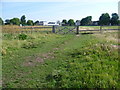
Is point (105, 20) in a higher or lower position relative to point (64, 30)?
Answer: higher

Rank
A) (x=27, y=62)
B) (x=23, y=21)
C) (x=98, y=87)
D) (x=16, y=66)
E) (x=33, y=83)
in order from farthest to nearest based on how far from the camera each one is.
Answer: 1. (x=23, y=21)
2. (x=27, y=62)
3. (x=16, y=66)
4. (x=33, y=83)
5. (x=98, y=87)

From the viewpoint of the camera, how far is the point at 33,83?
4.96 metres

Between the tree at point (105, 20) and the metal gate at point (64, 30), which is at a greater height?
the tree at point (105, 20)

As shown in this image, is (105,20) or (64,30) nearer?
(64,30)

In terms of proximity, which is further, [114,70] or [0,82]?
[114,70]

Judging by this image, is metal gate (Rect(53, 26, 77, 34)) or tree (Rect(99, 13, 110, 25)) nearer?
metal gate (Rect(53, 26, 77, 34))

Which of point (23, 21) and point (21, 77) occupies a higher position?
point (23, 21)

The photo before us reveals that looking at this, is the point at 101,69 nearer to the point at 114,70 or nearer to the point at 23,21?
the point at 114,70

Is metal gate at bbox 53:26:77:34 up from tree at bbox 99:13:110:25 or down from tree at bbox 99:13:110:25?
down

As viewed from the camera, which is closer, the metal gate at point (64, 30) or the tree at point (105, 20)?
the metal gate at point (64, 30)

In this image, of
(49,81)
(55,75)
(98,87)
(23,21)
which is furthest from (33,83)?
(23,21)

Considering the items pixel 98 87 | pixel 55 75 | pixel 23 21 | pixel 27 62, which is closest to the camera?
pixel 98 87

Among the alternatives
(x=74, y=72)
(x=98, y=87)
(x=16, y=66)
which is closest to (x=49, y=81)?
(x=74, y=72)

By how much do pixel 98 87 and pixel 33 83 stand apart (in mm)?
1739
